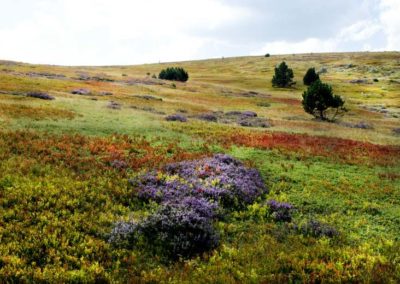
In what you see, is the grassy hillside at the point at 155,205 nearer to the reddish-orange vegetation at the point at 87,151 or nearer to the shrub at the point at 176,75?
the reddish-orange vegetation at the point at 87,151

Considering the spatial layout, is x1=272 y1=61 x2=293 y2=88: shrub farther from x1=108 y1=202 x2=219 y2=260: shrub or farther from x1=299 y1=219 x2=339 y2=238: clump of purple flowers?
x1=108 y1=202 x2=219 y2=260: shrub

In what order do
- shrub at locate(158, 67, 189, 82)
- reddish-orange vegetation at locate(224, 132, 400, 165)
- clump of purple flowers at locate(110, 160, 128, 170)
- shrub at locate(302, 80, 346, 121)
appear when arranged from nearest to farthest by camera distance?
clump of purple flowers at locate(110, 160, 128, 170), reddish-orange vegetation at locate(224, 132, 400, 165), shrub at locate(302, 80, 346, 121), shrub at locate(158, 67, 189, 82)

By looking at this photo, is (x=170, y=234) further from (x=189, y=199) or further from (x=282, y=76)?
(x=282, y=76)

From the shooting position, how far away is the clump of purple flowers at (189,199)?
39.4 ft

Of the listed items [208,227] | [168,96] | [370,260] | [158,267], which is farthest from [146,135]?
[168,96]

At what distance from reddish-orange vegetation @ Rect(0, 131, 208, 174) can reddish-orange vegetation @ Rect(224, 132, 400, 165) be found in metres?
5.67

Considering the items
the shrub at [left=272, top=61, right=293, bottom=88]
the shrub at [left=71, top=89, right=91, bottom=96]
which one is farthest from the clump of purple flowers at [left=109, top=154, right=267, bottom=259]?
the shrub at [left=272, top=61, right=293, bottom=88]

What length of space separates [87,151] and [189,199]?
7.99m

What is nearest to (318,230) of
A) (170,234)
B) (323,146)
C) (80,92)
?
(170,234)

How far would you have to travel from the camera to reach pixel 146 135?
26344 millimetres

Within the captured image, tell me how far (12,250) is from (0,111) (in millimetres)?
20046

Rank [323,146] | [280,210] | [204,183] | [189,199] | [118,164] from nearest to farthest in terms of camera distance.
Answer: [189,199]
[280,210]
[204,183]
[118,164]
[323,146]

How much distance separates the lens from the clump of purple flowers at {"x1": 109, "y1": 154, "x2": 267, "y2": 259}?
12.0 metres

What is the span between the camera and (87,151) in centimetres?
2011
